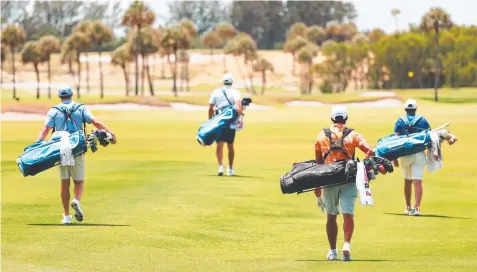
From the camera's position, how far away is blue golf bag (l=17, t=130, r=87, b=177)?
695 inches

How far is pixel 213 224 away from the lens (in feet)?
60.4

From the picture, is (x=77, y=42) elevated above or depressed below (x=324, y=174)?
below

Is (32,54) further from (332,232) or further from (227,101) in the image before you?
(332,232)

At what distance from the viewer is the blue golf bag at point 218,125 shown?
26.3 m

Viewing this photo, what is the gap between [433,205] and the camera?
2216 centimetres

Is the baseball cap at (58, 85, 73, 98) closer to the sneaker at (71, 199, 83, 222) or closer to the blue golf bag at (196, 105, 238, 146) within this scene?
the sneaker at (71, 199, 83, 222)

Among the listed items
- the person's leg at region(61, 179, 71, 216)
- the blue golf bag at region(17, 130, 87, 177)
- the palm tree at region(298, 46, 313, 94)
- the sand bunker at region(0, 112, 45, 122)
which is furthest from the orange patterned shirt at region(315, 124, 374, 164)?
the palm tree at region(298, 46, 313, 94)

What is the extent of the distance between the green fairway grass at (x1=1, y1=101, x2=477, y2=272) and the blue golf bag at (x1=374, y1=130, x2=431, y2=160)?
115 centimetres

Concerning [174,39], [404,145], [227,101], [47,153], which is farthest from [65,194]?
[174,39]

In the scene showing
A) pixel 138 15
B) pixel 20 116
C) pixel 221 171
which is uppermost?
pixel 138 15

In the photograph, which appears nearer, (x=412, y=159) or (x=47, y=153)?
(x=47, y=153)

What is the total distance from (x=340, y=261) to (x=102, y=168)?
56.0 feet

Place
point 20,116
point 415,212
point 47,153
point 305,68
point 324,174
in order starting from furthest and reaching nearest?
point 305,68
point 20,116
point 415,212
point 47,153
point 324,174

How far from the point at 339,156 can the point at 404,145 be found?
5.01m
